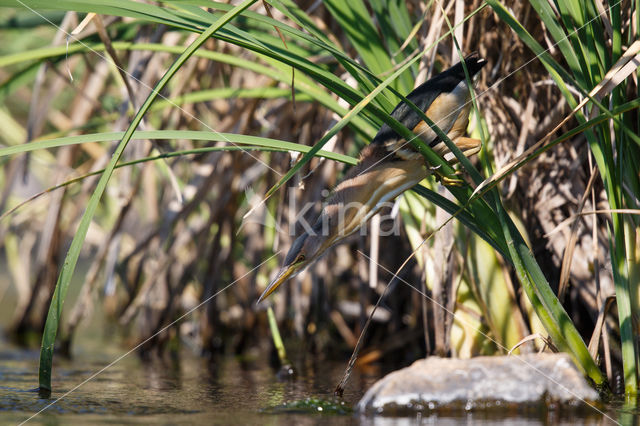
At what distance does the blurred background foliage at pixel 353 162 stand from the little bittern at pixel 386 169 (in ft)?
0.21

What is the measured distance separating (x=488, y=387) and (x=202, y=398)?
28.5 inches

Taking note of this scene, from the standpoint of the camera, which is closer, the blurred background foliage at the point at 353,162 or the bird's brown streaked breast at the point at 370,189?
the bird's brown streaked breast at the point at 370,189

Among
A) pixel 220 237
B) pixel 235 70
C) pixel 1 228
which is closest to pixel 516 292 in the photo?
pixel 220 237

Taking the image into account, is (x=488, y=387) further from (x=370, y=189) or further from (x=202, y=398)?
(x=202, y=398)

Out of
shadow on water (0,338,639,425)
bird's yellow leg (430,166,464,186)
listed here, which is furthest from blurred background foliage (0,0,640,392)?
shadow on water (0,338,639,425)

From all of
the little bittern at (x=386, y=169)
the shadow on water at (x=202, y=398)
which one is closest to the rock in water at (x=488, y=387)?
the shadow on water at (x=202, y=398)

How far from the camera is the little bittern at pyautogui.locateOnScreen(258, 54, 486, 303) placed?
1.45m

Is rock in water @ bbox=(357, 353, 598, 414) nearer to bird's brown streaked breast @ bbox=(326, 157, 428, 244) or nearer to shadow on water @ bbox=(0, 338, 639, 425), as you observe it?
shadow on water @ bbox=(0, 338, 639, 425)

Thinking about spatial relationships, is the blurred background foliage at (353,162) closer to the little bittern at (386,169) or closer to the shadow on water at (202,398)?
the little bittern at (386,169)

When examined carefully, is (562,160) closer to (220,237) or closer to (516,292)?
(516,292)

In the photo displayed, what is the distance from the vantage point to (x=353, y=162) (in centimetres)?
160

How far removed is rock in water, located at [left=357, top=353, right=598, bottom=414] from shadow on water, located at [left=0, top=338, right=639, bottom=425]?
0.12 feet

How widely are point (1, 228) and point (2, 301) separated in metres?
1.38

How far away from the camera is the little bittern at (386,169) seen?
1.45 meters
